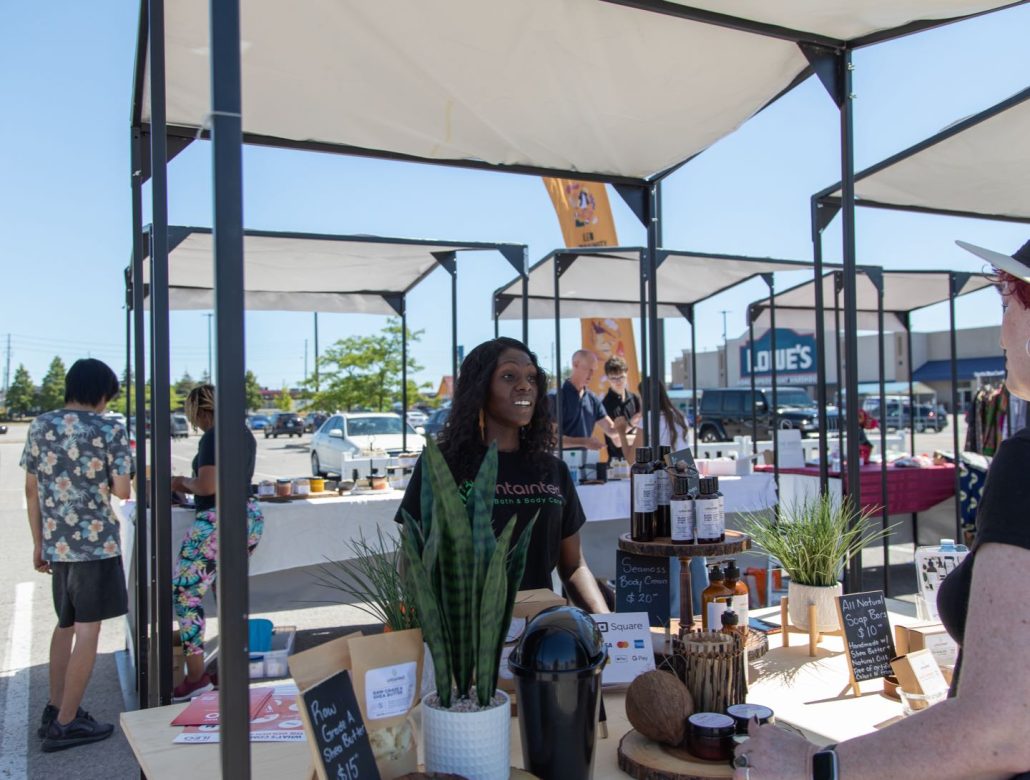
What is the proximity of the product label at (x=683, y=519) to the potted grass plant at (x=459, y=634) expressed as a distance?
90cm

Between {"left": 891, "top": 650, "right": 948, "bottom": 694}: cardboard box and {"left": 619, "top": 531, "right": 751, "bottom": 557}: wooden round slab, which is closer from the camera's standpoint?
{"left": 891, "top": 650, "right": 948, "bottom": 694}: cardboard box

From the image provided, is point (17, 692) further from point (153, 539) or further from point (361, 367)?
point (361, 367)

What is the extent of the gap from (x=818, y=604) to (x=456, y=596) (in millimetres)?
1387

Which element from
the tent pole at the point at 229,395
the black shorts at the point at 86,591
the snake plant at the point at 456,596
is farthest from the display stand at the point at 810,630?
the black shorts at the point at 86,591

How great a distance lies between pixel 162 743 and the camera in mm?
1486

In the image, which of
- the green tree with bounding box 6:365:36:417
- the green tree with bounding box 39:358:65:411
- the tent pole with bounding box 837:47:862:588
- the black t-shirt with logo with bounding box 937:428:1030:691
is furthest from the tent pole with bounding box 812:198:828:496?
the green tree with bounding box 6:365:36:417

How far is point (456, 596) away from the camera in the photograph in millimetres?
1071

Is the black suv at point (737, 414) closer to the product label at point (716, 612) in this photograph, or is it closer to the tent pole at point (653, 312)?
the tent pole at point (653, 312)

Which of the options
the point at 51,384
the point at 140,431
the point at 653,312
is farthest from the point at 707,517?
the point at 51,384

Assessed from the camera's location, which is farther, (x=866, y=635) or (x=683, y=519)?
(x=683, y=519)

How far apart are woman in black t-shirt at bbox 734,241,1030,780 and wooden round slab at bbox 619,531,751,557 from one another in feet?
2.81

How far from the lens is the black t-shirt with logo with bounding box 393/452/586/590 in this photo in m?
2.15

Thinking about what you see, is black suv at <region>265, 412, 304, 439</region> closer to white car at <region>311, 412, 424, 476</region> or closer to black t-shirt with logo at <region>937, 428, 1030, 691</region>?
white car at <region>311, 412, 424, 476</region>

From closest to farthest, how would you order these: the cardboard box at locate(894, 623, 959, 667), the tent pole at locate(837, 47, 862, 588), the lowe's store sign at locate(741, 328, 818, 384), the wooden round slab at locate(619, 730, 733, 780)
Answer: the wooden round slab at locate(619, 730, 733, 780) → the cardboard box at locate(894, 623, 959, 667) → the tent pole at locate(837, 47, 862, 588) → the lowe's store sign at locate(741, 328, 818, 384)
